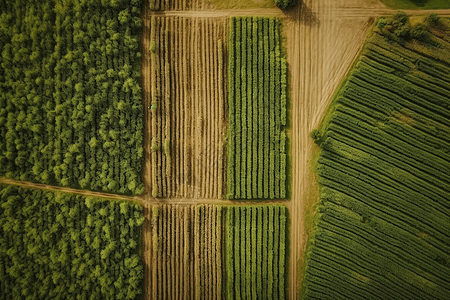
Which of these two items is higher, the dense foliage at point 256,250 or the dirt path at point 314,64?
the dirt path at point 314,64

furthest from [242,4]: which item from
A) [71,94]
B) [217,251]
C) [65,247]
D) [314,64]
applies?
[65,247]

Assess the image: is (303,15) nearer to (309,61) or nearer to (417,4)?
(309,61)

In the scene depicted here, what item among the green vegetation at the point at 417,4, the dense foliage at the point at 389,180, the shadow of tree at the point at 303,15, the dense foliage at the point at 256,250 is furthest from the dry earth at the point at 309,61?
the dense foliage at the point at 389,180

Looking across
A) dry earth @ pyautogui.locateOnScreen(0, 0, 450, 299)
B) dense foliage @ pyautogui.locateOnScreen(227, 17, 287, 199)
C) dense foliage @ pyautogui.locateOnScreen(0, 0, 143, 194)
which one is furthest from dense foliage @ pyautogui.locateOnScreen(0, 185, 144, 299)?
dense foliage @ pyautogui.locateOnScreen(227, 17, 287, 199)

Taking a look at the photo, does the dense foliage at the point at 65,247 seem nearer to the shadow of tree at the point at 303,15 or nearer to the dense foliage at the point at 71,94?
the dense foliage at the point at 71,94

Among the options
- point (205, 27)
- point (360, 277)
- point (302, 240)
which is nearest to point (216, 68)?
point (205, 27)
